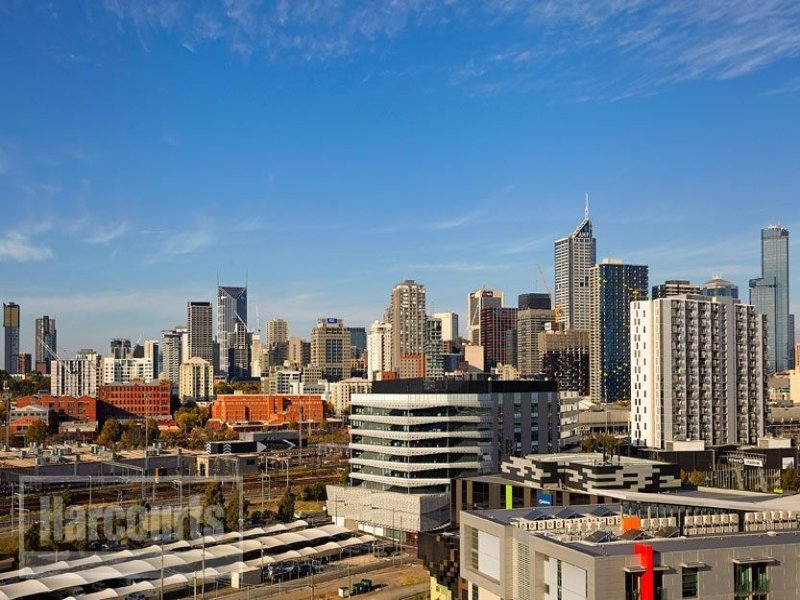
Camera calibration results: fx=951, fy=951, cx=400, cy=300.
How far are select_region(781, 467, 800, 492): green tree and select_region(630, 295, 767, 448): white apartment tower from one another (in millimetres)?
16274

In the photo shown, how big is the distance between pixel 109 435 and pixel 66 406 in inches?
966

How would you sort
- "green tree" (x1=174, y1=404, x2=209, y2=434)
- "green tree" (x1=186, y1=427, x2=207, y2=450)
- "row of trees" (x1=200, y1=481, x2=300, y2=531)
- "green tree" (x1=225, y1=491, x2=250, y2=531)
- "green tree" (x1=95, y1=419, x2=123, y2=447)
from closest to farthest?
"green tree" (x1=225, y1=491, x2=250, y2=531) < "row of trees" (x1=200, y1=481, x2=300, y2=531) < "green tree" (x1=186, y1=427, x2=207, y2=450) < "green tree" (x1=95, y1=419, x2=123, y2=447) < "green tree" (x1=174, y1=404, x2=209, y2=434)

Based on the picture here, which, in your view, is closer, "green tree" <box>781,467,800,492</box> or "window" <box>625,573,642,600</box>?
"window" <box>625,573,642,600</box>

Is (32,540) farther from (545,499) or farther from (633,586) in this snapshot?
(633,586)

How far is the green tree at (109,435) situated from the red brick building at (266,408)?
113 ft

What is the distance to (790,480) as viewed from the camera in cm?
8775

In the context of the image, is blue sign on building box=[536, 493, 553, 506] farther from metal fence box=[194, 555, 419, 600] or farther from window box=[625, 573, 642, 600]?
window box=[625, 573, 642, 600]

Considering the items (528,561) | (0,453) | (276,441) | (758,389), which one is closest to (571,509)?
(528,561)

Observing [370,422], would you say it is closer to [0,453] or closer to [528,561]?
[528,561]

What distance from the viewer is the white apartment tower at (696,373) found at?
10662 cm

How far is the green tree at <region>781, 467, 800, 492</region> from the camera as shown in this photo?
86.9m

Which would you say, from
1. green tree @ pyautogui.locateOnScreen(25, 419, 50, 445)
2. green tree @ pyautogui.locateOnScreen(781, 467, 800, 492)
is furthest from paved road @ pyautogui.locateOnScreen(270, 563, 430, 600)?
green tree @ pyautogui.locateOnScreen(25, 419, 50, 445)

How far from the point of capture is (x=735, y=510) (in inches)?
1323

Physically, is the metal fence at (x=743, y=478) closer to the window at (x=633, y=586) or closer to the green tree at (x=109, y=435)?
the window at (x=633, y=586)
